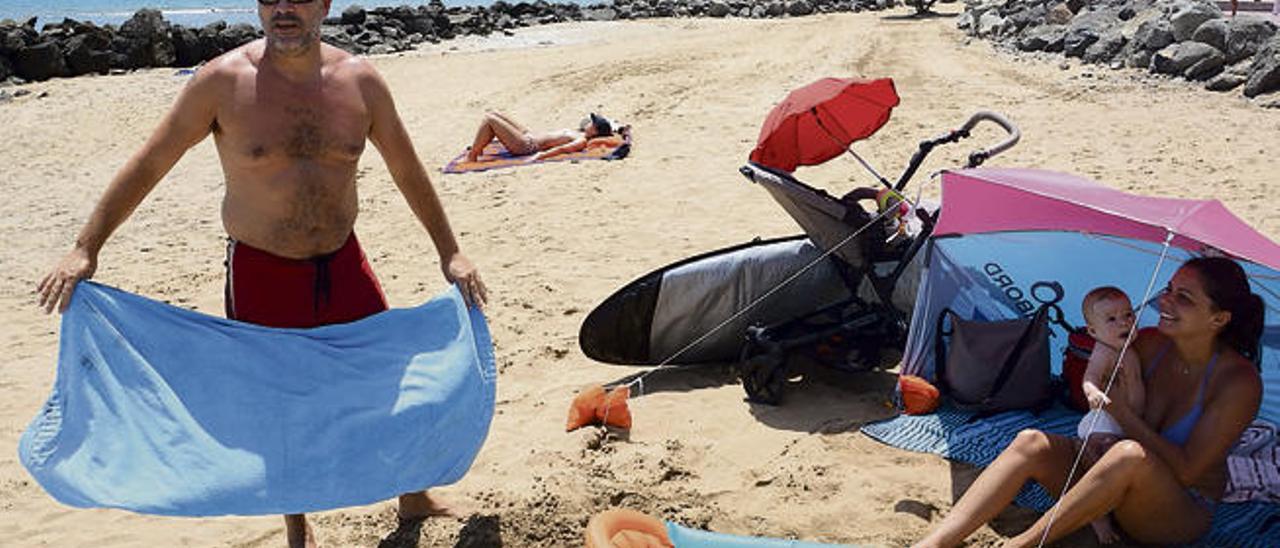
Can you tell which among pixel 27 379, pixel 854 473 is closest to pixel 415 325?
pixel 854 473

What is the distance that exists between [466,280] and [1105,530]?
2266mm

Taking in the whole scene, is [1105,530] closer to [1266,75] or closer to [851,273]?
[851,273]

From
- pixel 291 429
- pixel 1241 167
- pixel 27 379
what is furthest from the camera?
pixel 1241 167

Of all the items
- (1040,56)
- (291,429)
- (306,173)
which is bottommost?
(1040,56)

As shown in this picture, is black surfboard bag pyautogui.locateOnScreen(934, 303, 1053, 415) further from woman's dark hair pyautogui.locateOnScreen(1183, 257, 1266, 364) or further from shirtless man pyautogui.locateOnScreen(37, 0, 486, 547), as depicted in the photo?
shirtless man pyautogui.locateOnScreen(37, 0, 486, 547)

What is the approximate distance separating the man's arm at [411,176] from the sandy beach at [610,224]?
39.2 inches

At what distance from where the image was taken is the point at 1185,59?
13109 mm

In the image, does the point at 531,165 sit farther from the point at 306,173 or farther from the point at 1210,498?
the point at 1210,498

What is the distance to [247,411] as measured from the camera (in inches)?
143

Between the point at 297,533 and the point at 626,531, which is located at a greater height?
the point at 626,531

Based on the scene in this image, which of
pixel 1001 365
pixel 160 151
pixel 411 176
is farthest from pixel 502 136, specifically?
pixel 160 151

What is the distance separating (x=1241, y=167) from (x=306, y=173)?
7.68m

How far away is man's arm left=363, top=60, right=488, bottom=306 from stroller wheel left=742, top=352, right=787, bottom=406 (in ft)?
5.64

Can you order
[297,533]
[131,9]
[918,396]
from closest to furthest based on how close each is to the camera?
[297,533], [918,396], [131,9]
